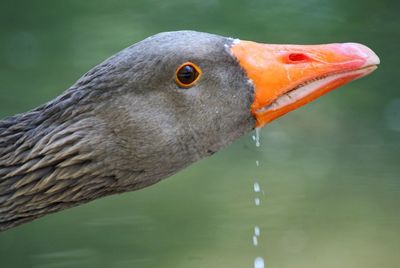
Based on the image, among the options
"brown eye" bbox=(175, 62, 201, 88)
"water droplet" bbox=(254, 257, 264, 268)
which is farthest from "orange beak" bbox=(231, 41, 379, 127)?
"water droplet" bbox=(254, 257, 264, 268)

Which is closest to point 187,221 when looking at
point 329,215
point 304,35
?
point 329,215

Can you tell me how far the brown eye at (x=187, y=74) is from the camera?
4.73 metres

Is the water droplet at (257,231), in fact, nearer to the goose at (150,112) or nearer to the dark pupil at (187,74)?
the goose at (150,112)

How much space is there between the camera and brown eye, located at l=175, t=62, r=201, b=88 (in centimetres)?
473

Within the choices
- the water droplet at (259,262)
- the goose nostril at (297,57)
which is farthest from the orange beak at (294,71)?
the water droplet at (259,262)

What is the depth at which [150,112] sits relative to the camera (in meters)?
4.78

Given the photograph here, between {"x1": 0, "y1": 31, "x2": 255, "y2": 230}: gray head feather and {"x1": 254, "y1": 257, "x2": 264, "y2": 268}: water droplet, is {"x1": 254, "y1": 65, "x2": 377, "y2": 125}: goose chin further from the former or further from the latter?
{"x1": 254, "y1": 257, "x2": 264, "y2": 268}: water droplet

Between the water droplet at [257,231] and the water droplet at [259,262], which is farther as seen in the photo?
the water droplet at [257,231]

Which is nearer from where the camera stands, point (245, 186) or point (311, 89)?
point (311, 89)

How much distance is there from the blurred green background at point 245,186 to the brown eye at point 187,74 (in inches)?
97.4

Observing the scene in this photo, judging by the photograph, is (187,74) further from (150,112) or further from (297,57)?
(297,57)

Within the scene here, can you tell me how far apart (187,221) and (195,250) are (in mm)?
409

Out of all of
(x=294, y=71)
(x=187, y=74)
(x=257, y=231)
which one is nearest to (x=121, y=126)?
(x=187, y=74)

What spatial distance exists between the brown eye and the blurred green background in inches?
97.4
